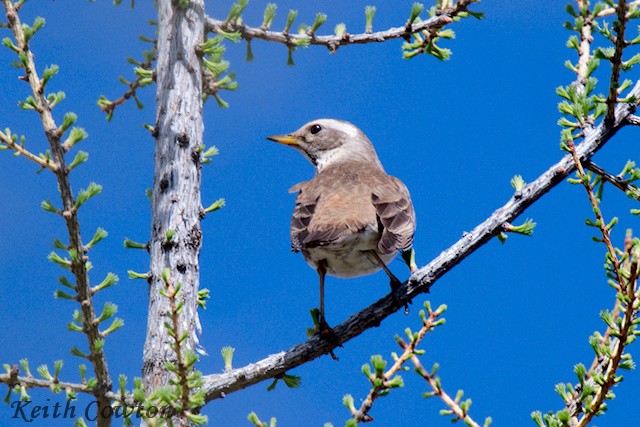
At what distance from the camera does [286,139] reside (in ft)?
31.2

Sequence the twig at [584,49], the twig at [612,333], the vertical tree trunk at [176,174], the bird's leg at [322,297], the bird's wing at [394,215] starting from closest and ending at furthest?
the twig at [612,333] < the vertical tree trunk at [176,174] < the bird's leg at [322,297] < the twig at [584,49] < the bird's wing at [394,215]

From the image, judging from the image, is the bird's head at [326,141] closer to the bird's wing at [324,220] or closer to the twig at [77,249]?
the bird's wing at [324,220]

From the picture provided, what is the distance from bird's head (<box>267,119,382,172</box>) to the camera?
9.41 meters

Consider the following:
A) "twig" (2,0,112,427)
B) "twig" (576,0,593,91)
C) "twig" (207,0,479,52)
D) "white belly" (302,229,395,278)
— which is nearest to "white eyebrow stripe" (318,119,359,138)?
"twig" (207,0,479,52)

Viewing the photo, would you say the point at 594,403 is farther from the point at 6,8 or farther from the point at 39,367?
the point at 6,8

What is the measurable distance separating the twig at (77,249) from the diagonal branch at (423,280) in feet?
2.92

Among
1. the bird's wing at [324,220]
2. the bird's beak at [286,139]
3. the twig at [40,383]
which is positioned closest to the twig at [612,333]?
the bird's wing at [324,220]

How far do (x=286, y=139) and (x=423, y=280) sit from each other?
3.74 meters

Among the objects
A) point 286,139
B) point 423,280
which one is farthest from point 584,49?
point 286,139

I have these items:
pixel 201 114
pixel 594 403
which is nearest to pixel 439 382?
pixel 594 403

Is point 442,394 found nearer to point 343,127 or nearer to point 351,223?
point 351,223

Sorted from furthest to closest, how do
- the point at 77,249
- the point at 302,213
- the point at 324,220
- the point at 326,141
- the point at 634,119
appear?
1. the point at 326,141
2. the point at 302,213
3. the point at 324,220
4. the point at 634,119
5. the point at 77,249

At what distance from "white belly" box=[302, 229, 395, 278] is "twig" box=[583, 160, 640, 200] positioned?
66.7 inches

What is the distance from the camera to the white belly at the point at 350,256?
6.82m
